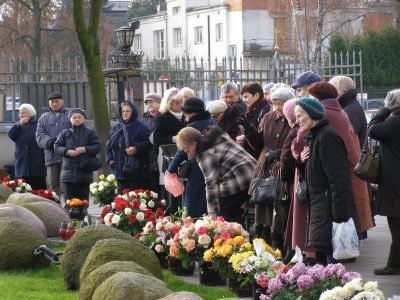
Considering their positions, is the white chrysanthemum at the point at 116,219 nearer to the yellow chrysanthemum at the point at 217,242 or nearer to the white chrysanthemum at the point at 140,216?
the white chrysanthemum at the point at 140,216

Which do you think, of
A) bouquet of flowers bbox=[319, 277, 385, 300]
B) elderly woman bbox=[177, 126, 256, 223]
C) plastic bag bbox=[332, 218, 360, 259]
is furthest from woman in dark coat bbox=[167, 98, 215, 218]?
bouquet of flowers bbox=[319, 277, 385, 300]

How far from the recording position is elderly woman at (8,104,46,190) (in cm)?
1931

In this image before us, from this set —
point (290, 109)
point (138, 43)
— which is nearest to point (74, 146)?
point (290, 109)

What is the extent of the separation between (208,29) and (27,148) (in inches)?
2298

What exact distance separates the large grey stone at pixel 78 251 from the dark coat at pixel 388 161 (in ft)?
8.66

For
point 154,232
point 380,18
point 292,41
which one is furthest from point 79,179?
point 380,18

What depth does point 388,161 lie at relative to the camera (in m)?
11.8

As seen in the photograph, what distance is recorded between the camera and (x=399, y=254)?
11.9 metres

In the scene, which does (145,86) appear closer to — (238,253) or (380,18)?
(238,253)

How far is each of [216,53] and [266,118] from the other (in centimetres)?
6524

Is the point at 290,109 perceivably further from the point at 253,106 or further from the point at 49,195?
the point at 49,195

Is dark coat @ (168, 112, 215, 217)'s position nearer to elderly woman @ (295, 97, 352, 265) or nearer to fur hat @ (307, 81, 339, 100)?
fur hat @ (307, 81, 339, 100)

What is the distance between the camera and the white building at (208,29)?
249ft

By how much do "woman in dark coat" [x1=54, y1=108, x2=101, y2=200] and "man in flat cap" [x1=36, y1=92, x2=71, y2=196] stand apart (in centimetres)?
66
